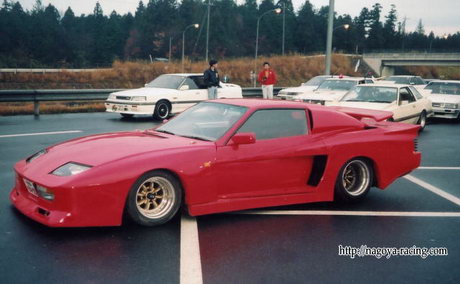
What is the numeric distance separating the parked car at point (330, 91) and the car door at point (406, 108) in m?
2.98

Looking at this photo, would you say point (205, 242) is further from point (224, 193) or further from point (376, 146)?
point (376, 146)

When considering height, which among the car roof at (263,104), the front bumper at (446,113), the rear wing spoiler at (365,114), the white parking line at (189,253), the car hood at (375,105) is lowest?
the white parking line at (189,253)

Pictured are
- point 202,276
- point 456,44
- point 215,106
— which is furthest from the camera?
point 456,44

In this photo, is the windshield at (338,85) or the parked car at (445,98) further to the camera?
the windshield at (338,85)

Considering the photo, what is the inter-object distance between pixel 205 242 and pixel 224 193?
710 millimetres

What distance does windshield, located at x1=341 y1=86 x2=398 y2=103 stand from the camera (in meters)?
13.1

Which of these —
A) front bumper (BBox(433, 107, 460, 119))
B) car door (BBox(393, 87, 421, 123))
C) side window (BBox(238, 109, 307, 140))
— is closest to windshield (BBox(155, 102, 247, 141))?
side window (BBox(238, 109, 307, 140))

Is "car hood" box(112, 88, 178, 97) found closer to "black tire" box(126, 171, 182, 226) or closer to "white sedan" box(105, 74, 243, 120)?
"white sedan" box(105, 74, 243, 120)

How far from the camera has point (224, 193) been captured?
17.1 ft

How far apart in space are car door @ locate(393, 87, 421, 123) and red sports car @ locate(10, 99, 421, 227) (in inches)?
252

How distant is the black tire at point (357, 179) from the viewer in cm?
620

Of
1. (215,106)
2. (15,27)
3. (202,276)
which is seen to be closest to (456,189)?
(215,106)

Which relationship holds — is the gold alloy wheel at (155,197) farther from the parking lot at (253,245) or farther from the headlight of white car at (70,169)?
the headlight of white car at (70,169)

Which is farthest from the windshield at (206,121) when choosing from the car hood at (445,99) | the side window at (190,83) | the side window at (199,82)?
the car hood at (445,99)
